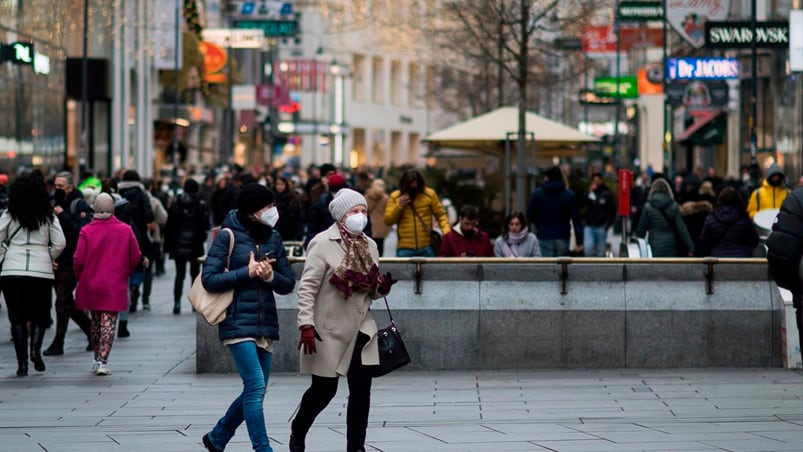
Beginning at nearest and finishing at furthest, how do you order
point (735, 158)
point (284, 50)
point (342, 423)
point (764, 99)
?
point (342, 423)
point (764, 99)
point (735, 158)
point (284, 50)

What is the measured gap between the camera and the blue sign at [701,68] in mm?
35844

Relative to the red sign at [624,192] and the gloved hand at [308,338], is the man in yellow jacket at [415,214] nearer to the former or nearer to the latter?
the red sign at [624,192]

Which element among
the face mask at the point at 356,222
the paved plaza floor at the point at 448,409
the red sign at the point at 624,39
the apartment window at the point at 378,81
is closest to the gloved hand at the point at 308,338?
the face mask at the point at 356,222

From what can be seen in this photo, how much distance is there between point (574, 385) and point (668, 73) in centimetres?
2452

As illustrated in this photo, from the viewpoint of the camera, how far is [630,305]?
13852mm

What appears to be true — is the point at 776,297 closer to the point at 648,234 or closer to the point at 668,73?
the point at 648,234

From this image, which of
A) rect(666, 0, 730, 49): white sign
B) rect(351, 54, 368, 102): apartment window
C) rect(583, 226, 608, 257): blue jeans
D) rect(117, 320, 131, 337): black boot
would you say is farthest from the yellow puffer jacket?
rect(351, 54, 368, 102): apartment window

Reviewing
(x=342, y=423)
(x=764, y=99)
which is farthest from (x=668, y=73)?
(x=342, y=423)

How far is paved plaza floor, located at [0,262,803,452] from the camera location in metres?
10.3

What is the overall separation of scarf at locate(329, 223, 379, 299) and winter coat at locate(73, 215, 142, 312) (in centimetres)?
537

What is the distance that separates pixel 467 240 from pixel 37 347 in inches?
178

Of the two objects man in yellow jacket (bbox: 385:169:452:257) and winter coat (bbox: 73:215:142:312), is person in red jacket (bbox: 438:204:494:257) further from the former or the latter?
winter coat (bbox: 73:215:142:312)

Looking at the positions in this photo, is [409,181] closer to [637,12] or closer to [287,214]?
[287,214]

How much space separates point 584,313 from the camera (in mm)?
13859
